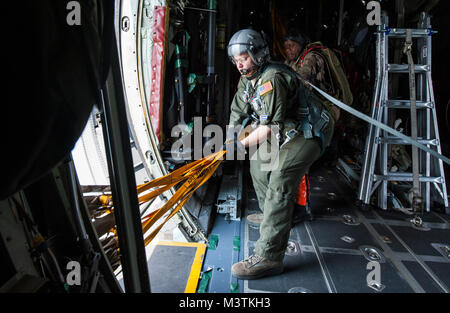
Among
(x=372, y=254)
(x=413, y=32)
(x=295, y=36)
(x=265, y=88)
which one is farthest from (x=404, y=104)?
(x=265, y=88)

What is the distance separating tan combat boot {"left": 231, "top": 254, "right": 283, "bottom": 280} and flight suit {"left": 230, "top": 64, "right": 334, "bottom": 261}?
0.05 metres

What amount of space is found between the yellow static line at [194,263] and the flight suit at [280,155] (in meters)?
0.60

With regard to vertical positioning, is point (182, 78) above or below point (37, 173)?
above

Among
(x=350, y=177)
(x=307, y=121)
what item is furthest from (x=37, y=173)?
(x=350, y=177)

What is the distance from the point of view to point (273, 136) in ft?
9.00

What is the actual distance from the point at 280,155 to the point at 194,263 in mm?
1397

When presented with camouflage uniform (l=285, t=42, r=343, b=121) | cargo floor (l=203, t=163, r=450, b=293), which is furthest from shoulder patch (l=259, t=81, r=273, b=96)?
cargo floor (l=203, t=163, r=450, b=293)

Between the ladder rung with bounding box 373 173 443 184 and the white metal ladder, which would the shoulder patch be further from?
the ladder rung with bounding box 373 173 443 184

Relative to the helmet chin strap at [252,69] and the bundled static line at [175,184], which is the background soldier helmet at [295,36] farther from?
the bundled static line at [175,184]

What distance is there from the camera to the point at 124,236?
1.03 m

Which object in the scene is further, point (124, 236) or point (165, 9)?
point (165, 9)
